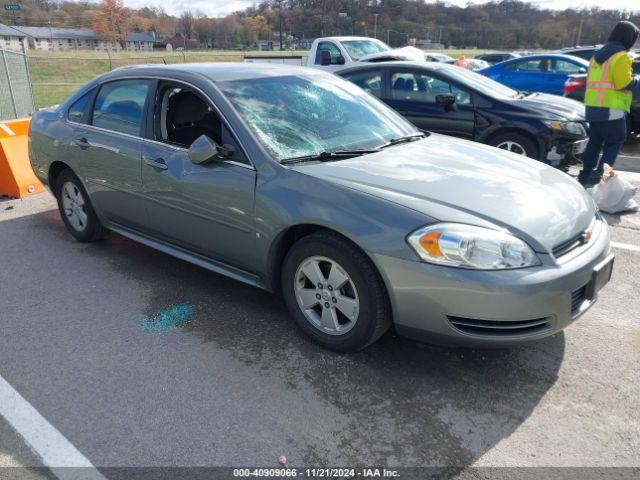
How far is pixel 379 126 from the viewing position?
391cm

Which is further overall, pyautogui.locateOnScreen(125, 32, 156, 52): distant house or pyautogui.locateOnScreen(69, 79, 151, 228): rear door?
pyautogui.locateOnScreen(125, 32, 156, 52): distant house

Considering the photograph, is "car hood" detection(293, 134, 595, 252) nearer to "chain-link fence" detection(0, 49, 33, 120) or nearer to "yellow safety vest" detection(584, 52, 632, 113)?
"yellow safety vest" detection(584, 52, 632, 113)

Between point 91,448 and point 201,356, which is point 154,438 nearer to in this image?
point 91,448

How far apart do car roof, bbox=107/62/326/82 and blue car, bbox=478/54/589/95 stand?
37.5 ft

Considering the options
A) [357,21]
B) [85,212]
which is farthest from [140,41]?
[85,212]

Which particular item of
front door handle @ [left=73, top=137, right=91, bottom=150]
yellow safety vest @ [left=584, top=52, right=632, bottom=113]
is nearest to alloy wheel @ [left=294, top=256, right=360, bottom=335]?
front door handle @ [left=73, top=137, right=91, bottom=150]

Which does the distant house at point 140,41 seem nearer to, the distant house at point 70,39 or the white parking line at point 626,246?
the distant house at point 70,39

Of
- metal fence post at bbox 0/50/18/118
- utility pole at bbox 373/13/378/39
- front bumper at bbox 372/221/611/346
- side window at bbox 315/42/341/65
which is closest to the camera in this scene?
front bumper at bbox 372/221/611/346

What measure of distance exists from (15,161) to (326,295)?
5253mm

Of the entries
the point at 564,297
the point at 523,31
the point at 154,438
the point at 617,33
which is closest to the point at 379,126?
the point at 564,297

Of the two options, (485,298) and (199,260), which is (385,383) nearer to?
(485,298)

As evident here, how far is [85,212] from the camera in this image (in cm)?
479

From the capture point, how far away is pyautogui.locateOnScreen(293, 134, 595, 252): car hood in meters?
2.68

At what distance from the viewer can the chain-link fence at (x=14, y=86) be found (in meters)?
10.5
